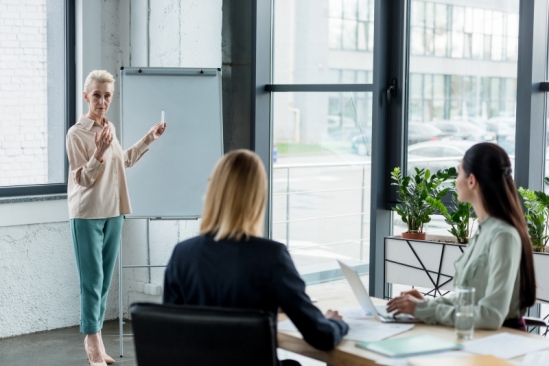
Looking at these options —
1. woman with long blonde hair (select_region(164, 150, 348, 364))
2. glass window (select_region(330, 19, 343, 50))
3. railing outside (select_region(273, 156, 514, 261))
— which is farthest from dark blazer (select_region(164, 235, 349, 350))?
glass window (select_region(330, 19, 343, 50))

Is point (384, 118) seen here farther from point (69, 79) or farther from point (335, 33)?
point (69, 79)

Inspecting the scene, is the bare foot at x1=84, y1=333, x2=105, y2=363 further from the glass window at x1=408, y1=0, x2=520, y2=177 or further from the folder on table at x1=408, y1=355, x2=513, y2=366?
the folder on table at x1=408, y1=355, x2=513, y2=366

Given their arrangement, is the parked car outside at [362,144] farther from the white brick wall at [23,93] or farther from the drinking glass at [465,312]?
the drinking glass at [465,312]

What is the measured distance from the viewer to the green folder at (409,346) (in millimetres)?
1896

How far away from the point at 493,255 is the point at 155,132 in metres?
2.47

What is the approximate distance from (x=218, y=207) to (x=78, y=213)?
212cm

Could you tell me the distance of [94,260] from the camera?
394cm

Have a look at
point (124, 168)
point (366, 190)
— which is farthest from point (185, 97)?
point (366, 190)

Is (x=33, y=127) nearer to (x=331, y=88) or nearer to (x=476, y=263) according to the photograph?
(x=331, y=88)

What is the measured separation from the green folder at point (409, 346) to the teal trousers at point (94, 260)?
2.29 metres

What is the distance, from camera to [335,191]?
4.48m

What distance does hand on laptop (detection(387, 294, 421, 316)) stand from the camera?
225 centimetres

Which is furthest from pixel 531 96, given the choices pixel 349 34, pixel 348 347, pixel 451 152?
pixel 348 347

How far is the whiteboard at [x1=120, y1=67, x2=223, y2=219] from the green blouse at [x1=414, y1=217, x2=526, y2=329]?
92.6 inches
